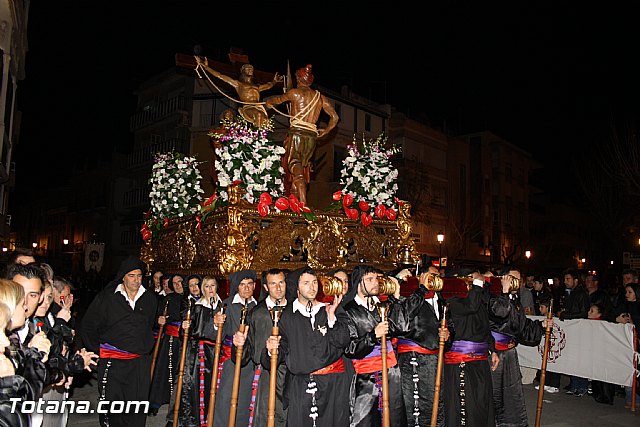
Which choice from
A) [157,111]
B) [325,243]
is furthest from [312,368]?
[157,111]

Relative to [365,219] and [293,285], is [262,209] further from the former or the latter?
[293,285]

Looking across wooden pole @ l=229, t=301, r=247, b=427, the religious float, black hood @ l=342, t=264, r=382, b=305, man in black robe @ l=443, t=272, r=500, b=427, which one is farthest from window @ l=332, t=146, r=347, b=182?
wooden pole @ l=229, t=301, r=247, b=427

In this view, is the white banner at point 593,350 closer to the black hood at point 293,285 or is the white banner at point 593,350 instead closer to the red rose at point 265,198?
the red rose at point 265,198

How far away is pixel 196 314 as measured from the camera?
22.9ft

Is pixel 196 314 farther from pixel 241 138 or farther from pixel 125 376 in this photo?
pixel 241 138

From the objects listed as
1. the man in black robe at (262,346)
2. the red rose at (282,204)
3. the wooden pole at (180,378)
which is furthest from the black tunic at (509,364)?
the wooden pole at (180,378)

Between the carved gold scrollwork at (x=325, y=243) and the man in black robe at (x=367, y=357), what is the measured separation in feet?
8.08

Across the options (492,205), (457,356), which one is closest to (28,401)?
(457,356)

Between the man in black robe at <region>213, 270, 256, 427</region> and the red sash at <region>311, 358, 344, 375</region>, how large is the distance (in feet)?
3.52

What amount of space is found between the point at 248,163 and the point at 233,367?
316cm

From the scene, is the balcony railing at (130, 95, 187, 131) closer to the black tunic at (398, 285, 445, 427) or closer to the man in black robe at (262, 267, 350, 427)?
the black tunic at (398, 285, 445, 427)

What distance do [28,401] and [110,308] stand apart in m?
3.25

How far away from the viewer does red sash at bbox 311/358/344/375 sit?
5.08 metres

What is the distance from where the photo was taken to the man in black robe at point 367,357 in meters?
5.25
